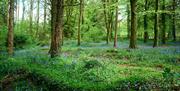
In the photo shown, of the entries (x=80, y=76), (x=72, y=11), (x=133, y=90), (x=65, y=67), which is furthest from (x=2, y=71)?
(x=72, y=11)

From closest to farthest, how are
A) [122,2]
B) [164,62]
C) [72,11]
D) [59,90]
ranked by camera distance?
[59,90]
[164,62]
[122,2]
[72,11]

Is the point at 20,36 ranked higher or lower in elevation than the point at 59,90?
higher

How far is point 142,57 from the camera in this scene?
2033cm

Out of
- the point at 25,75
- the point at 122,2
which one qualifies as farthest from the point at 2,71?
the point at 122,2

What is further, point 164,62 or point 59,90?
point 164,62

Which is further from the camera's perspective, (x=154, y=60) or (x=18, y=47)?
(x=18, y=47)

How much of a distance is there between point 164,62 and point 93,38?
97.7 feet

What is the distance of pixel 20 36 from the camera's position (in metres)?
32.2

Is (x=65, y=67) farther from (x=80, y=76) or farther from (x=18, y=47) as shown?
(x=18, y=47)

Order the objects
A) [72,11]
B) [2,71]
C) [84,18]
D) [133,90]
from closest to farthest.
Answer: [133,90], [2,71], [72,11], [84,18]

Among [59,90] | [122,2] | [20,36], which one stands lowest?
[59,90]

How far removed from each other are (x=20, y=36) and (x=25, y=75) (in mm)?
19992

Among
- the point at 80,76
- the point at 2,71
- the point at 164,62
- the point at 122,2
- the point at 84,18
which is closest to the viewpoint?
the point at 80,76

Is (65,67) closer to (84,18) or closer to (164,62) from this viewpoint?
(164,62)
